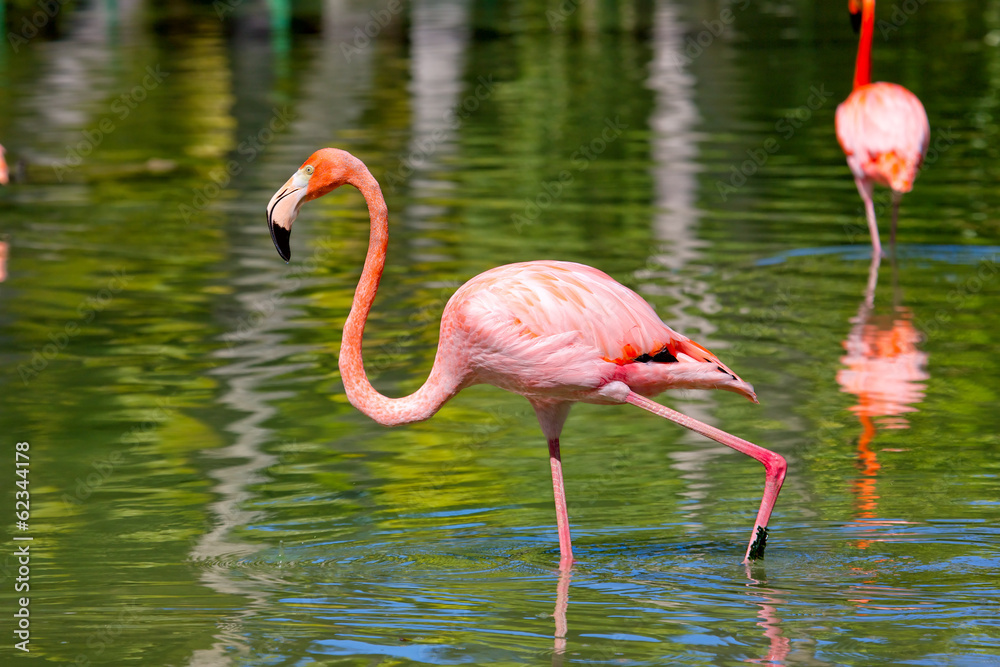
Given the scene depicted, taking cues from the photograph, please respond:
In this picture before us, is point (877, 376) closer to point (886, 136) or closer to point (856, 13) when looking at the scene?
point (886, 136)

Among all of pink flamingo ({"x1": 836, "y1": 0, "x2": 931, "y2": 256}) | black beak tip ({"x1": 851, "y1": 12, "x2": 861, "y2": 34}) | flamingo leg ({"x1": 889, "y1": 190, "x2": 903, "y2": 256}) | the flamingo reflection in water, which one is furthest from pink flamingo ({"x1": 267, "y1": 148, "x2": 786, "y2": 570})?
black beak tip ({"x1": 851, "y1": 12, "x2": 861, "y2": 34})

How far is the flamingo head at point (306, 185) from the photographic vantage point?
4469mm

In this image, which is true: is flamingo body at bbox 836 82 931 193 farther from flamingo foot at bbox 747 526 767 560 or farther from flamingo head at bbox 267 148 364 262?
flamingo head at bbox 267 148 364 262

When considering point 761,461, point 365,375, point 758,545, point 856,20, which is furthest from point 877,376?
point 856,20

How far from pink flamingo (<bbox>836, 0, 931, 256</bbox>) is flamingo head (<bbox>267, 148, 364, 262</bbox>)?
4.99m

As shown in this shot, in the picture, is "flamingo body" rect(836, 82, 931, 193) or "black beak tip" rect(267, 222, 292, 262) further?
"flamingo body" rect(836, 82, 931, 193)

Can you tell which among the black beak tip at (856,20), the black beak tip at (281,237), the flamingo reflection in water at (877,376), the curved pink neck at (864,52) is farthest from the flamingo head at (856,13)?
the black beak tip at (281,237)

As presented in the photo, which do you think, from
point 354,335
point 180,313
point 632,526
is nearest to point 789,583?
point 632,526

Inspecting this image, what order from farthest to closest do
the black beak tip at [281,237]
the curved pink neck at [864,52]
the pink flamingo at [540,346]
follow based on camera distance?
the curved pink neck at [864,52], the pink flamingo at [540,346], the black beak tip at [281,237]

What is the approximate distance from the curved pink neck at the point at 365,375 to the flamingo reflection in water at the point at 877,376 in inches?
56.7

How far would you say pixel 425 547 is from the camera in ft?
15.5

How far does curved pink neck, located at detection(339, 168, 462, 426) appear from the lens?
15.1 ft

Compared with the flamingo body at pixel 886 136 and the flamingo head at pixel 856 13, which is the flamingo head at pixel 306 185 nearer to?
the flamingo body at pixel 886 136

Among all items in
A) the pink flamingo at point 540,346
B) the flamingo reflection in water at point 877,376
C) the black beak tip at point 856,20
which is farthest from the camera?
the black beak tip at point 856,20
